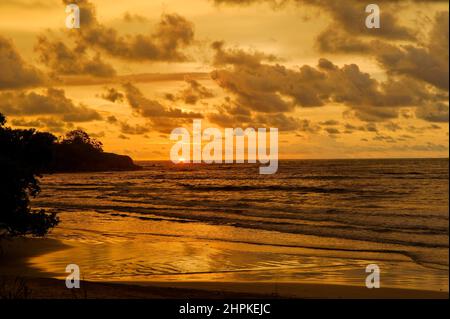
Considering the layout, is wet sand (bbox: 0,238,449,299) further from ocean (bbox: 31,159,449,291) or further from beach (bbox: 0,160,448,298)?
ocean (bbox: 31,159,449,291)

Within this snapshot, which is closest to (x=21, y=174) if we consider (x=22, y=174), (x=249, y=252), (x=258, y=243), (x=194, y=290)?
(x=22, y=174)

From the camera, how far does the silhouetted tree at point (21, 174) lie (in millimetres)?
20500

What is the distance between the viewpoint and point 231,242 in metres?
25.9

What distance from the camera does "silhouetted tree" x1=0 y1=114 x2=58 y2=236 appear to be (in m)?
20.5

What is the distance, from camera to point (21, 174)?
2080cm

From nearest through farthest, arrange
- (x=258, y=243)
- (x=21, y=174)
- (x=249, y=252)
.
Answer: (x=21, y=174), (x=249, y=252), (x=258, y=243)

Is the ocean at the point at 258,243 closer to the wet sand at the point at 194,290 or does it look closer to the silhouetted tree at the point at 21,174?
the wet sand at the point at 194,290

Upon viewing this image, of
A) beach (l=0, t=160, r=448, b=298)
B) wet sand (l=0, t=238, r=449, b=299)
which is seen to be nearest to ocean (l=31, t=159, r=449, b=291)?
beach (l=0, t=160, r=448, b=298)

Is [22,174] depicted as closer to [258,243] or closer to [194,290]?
[194,290]

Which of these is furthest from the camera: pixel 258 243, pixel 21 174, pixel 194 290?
pixel 258 243

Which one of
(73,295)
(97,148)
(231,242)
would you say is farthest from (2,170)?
(97,148)

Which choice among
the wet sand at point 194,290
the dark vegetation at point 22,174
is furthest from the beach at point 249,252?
the dark vegetation at point 22,174

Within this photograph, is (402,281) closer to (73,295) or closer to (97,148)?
(73,295)
